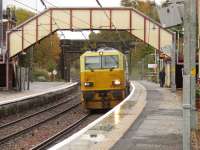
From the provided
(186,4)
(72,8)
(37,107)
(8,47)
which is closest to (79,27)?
(72,8)

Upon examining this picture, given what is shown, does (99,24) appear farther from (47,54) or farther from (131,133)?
(47,54)

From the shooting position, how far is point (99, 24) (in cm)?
4462

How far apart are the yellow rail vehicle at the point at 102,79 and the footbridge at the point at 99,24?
1474 centimetres

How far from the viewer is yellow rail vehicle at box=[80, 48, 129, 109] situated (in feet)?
95.1

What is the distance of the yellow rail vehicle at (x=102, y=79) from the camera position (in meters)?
29.0

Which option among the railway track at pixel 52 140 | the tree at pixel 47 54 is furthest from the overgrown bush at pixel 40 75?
the railway track at pixel 52 140

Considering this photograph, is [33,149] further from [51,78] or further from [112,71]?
[51,78]

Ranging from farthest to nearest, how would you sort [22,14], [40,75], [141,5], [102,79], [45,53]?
1. [141,5]
2. [22,14]
3. [40,75]
4. [45,53]
5. [102,79]

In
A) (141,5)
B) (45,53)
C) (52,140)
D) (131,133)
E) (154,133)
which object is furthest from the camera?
(141,5)

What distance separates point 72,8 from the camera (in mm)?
44406

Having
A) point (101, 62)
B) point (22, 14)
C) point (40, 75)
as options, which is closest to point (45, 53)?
point (40, 75)

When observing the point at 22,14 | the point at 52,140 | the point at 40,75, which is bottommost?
the point at 52,140

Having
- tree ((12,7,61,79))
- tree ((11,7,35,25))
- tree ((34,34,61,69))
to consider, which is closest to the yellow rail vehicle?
tree ((12,7,61,79))

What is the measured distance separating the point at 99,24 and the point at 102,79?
1611 centimetres
